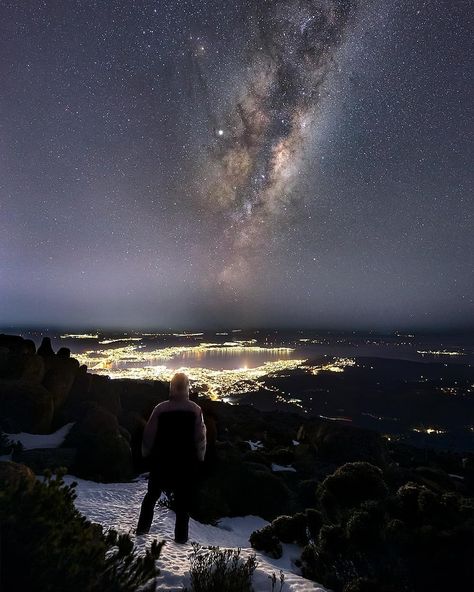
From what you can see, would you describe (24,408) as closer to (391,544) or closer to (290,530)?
(290,530)

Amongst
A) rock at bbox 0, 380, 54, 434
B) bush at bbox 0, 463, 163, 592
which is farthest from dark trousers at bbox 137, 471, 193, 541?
rock at bbox 0, 380, 54, 434

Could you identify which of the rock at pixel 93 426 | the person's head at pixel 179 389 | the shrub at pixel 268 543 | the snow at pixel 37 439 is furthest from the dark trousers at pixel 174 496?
the snow at pixel 37 439

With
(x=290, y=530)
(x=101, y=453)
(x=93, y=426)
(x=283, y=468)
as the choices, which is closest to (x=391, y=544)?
(x=290, y=530)

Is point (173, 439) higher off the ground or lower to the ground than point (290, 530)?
higher

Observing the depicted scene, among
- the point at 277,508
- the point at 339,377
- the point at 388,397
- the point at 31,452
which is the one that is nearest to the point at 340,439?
the point at 277,508

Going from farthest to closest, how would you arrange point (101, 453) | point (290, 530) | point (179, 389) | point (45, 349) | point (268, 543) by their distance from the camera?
1. point (45, 349)
2. point (101, 453)
3. point (290, 530)
4. point (268, 543)
5. point (179, 389)
